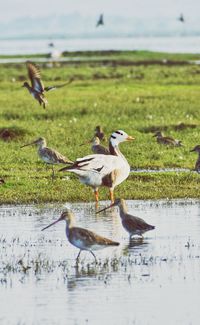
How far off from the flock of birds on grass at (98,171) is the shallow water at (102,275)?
0.24 meters

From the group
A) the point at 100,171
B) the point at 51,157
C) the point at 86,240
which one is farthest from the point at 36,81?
the point at 86,240

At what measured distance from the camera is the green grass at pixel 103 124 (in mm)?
18359

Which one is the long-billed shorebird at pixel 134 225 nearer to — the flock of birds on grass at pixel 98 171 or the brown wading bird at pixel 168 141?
the flock of birds on grass at pixel 98 171

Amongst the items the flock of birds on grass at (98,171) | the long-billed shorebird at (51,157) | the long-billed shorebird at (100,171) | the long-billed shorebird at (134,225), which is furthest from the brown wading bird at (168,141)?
the long-billed shorebird at (134,225)

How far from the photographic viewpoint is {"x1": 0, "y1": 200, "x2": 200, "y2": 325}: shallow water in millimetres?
10570

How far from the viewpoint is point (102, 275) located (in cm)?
1206

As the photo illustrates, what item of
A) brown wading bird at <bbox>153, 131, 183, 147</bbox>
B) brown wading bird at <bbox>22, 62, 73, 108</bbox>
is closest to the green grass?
brown wading bird at <bbox>153, 131, 183, 147</bbox>

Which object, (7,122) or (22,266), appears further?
(7,122)

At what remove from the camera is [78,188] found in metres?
18.6

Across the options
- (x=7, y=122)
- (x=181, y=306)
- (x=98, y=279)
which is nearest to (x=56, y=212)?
(x=98, y=279)

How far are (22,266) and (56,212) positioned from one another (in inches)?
156

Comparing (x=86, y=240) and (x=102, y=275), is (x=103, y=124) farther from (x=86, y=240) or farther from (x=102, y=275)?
(x=102, y=275)

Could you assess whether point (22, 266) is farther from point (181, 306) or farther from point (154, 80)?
point (154, 80)

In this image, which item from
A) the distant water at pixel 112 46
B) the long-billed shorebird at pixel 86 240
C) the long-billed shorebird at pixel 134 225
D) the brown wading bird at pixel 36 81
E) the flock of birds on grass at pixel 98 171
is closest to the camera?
the long-billed shorebird at pixel 86 240
